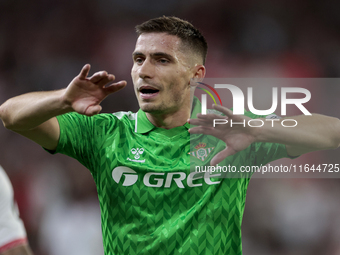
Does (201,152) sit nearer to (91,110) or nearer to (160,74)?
(160,74)

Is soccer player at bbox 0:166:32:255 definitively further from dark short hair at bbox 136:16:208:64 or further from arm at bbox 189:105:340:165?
dark short hair at bbox 136:16:208:64

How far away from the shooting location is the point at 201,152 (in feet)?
9.25

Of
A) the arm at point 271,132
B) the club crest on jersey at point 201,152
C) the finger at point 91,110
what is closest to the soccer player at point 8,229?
the finger at point 91,110

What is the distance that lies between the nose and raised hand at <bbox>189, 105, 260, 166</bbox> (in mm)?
665

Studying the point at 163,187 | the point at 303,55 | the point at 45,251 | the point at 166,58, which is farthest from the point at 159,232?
the point at 303,55

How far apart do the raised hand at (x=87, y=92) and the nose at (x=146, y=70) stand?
21.4 inches

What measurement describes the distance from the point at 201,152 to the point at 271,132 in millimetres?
645

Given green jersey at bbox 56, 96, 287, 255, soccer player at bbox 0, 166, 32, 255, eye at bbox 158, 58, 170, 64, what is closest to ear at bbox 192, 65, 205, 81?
eye at bbox 158, 58, 170, 64

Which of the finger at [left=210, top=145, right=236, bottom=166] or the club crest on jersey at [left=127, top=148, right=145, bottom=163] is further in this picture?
the club crest on jersey at [left=127, top=148, right=145, bottom=163]

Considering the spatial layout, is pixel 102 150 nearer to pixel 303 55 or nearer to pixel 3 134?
pixel 3 134

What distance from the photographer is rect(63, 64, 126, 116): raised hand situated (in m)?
2.21

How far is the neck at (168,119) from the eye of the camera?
9.59ft

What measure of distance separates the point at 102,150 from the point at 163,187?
0.50 m

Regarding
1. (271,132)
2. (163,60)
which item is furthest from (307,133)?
(163,60)
